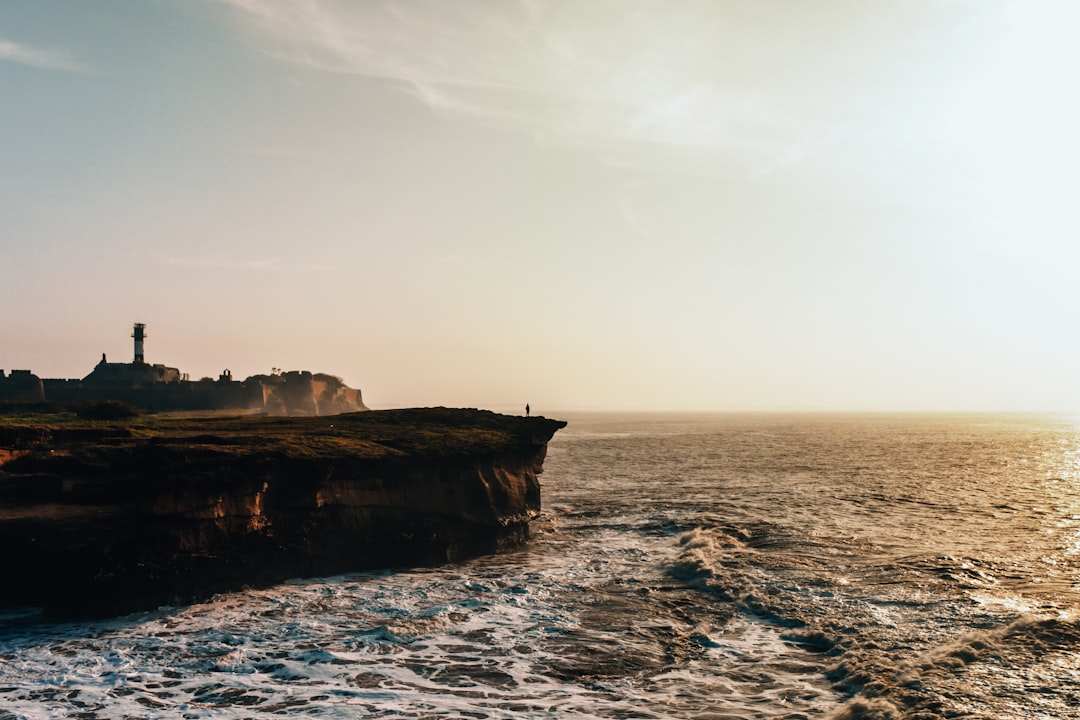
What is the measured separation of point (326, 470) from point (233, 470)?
287cm

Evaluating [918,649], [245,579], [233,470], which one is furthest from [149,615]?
[918,649]

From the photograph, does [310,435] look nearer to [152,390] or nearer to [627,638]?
[627,638]

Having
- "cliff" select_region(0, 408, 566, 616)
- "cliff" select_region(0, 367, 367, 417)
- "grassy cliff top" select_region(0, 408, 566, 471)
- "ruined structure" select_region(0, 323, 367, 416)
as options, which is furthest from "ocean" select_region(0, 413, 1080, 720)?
"ruined structure" select_region(0, 323, 367, 416)

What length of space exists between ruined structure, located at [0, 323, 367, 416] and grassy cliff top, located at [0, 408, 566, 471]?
37519 millimetres

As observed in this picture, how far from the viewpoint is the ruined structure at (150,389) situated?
7012 centimetres

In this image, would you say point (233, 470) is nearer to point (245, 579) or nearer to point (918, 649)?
point (245, 579)

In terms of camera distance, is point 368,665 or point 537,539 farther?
point 537,539

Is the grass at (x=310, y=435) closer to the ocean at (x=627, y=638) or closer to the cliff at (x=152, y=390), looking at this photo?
the ocean at (x=627, y=638)

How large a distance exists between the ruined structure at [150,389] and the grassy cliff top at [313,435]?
37.5 metres

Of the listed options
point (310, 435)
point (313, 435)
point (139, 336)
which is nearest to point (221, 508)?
point (310, 435)

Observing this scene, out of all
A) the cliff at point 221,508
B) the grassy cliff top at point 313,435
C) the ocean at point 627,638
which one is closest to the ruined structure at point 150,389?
the grassy cliff top at point 313,435

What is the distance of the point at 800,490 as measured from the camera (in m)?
42.4

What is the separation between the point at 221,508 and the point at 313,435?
21.3 ft

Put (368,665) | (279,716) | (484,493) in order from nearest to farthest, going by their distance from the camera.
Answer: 1. (279,716)
2. (368,665)
3. (484,493)
